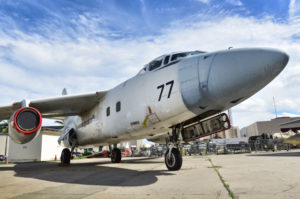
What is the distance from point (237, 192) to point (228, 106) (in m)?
2.54

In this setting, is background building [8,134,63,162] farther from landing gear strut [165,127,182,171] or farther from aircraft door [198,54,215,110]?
aircraft door [198,54,215,110]

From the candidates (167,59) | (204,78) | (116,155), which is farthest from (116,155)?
(204,78)

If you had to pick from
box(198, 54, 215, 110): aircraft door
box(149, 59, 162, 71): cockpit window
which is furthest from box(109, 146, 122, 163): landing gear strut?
box(198, 54, 215, 110): aircraft door

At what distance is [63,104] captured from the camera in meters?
10.8

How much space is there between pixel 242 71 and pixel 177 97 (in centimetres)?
176

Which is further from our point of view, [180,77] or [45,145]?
Answer: [45,145]

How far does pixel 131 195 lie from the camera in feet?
12.1

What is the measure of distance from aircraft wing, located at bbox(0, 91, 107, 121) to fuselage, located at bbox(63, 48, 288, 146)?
175 cm

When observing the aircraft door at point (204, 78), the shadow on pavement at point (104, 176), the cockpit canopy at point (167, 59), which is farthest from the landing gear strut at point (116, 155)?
the aircraft door at point (204, 78)

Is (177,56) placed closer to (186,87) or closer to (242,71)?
(186,87)

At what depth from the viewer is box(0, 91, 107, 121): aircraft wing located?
1004 cm

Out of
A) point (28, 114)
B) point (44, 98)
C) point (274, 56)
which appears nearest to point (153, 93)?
point (274, 56)

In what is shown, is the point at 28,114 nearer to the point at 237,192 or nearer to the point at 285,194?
the point at 237,192

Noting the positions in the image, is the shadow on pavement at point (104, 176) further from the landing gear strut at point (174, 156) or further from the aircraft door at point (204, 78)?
the aircraft door at point (204, 78)
